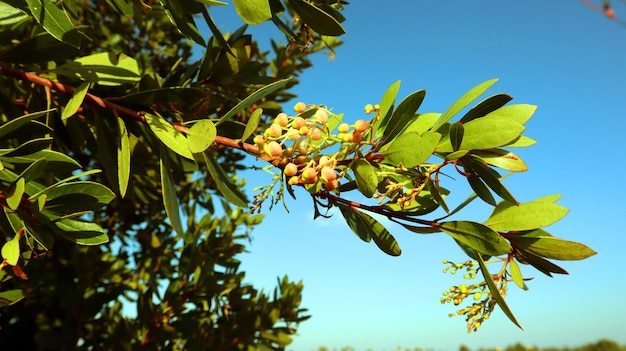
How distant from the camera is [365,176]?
3.29ft

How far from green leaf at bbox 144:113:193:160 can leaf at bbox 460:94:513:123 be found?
67 cm

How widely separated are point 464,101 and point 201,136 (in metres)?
0.62

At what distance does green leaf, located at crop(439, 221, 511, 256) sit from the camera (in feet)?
3.37

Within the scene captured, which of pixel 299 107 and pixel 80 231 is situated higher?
pixel 299 107

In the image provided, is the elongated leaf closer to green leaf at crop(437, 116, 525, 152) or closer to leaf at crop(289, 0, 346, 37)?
green leaf at crop(437, 116, 525, 152)

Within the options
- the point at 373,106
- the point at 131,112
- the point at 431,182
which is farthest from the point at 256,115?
the point at 131,112

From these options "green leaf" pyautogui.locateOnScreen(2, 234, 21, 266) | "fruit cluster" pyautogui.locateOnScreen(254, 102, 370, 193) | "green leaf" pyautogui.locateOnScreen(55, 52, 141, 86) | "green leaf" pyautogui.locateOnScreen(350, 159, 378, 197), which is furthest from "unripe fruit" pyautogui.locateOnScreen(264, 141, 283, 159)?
"green leaf" pyautogui.locateOnScreen(55, 52, 141, 86)

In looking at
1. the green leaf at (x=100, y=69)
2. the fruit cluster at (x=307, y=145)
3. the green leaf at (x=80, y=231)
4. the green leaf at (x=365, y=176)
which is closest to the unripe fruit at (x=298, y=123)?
the fruit cluster at (x=307, y=145)

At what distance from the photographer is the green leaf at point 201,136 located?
1136 millimetres

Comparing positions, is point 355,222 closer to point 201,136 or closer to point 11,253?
point 201,136

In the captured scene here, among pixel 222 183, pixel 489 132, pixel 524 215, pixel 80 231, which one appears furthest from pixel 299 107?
pixel 80 231

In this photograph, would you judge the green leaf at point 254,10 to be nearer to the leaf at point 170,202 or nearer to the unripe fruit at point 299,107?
the unripe fruit at point 299,107

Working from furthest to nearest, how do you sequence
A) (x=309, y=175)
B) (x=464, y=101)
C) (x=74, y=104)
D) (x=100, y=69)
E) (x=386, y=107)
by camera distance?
(x=100, y=69) → (x=74, y=104) → (x=386, y=107) → (x=464, y=101) → (x=309, y=175)

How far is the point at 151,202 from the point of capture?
121 inches
